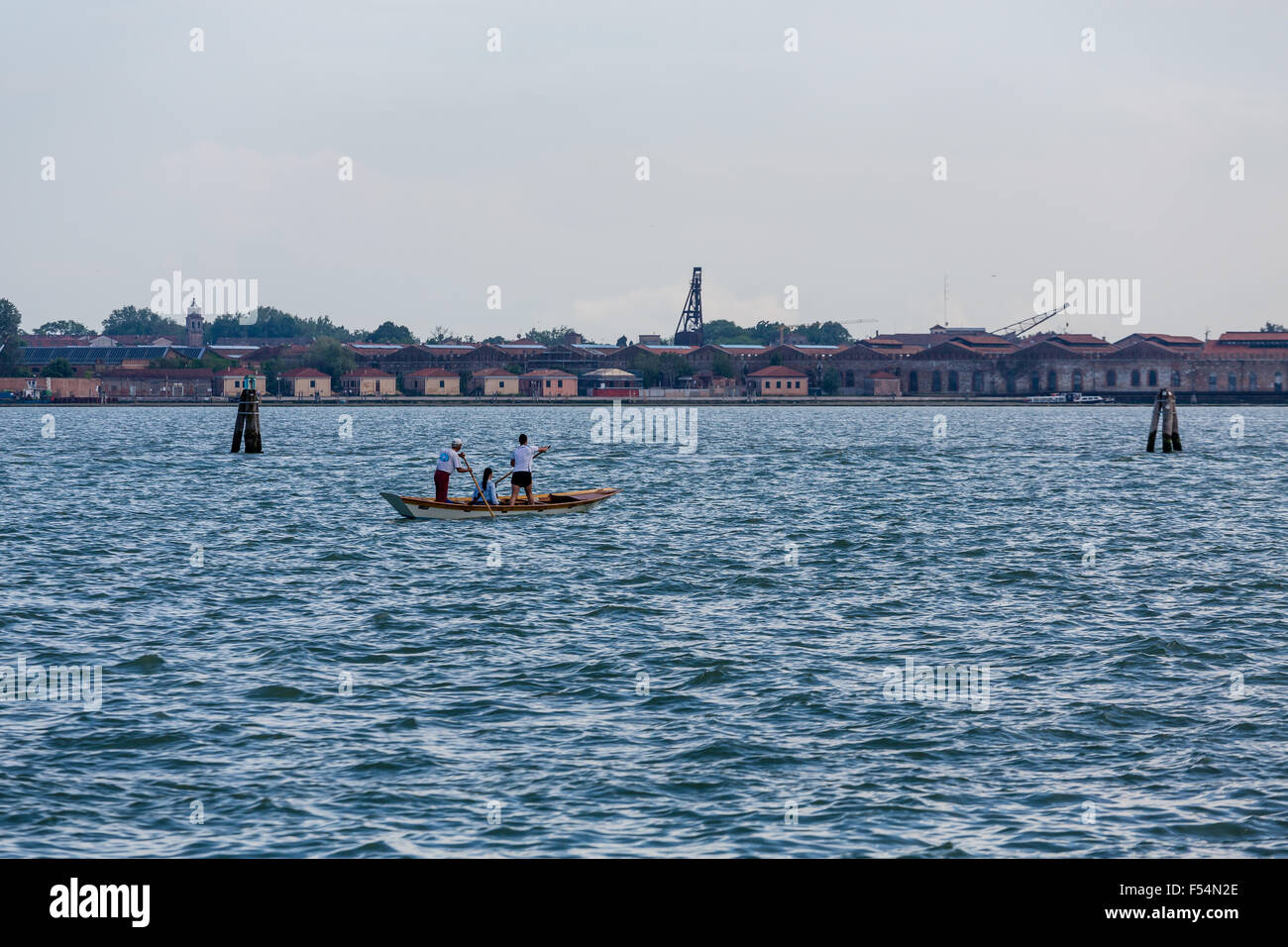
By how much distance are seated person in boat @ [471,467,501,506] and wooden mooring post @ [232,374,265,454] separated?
33.1 meters

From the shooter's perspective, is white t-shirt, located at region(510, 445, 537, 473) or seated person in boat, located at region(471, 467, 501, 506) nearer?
white t-shirt, located at region(510, 445, 537, 473)

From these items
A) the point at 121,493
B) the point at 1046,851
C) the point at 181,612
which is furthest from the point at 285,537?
the point at 1046,851

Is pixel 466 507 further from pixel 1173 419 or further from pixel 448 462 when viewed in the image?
pixel 1173 419

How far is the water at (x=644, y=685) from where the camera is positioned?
1139 cm

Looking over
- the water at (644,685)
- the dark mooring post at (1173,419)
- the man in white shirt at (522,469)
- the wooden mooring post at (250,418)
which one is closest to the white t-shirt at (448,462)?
the man in white shirt at (522,469)

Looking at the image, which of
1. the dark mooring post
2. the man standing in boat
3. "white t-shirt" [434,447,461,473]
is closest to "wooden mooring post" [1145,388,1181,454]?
the dark mooring post

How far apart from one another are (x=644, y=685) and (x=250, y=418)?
190 feet

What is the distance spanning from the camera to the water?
1139 cm

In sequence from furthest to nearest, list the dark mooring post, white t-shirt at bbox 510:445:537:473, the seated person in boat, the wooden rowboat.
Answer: the dark mooring post → the wooden rowboat → the seated person in boat → white t-shirt at bbox 510:445:537:473

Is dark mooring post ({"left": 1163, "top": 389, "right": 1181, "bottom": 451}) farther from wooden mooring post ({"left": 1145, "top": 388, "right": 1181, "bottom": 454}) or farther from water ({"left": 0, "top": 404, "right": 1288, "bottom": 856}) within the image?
water ({"left": 0, "top": 404, "right": 1288, "bottom": 856})

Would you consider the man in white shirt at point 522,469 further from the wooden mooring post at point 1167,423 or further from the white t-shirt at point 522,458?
the wooden mooring post at point 1167,423

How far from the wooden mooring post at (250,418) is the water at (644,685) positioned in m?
28.4
